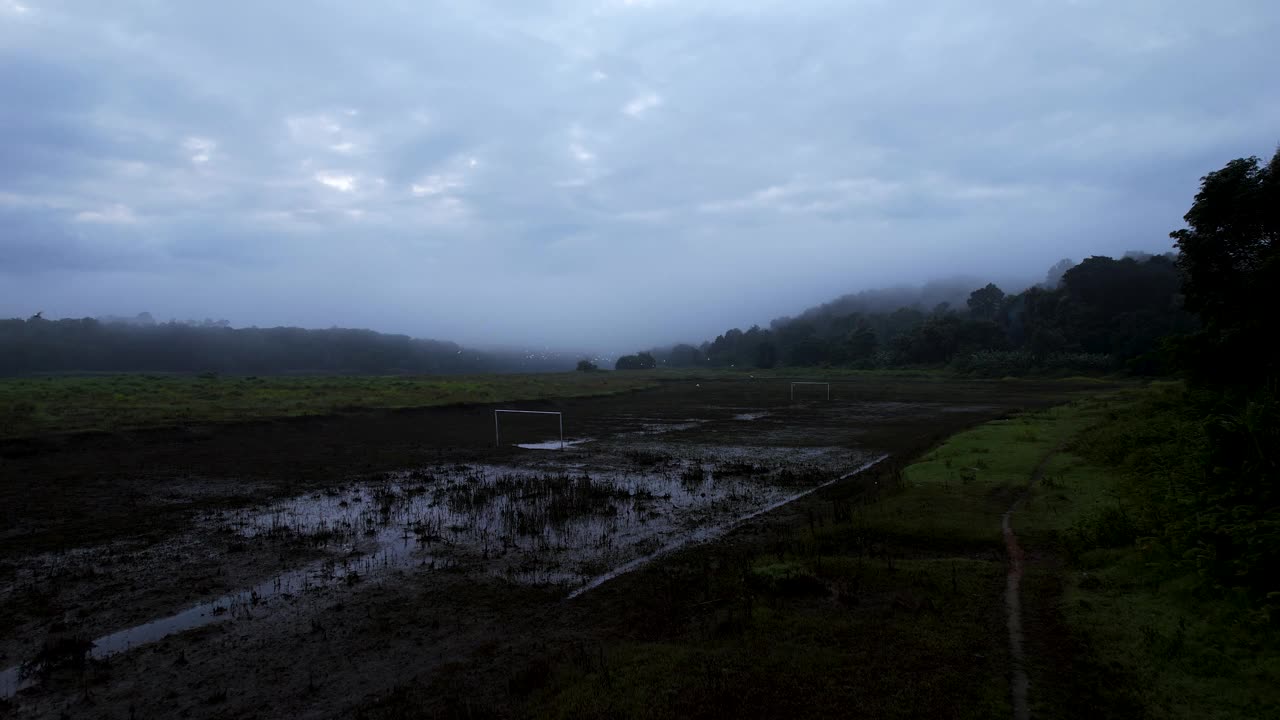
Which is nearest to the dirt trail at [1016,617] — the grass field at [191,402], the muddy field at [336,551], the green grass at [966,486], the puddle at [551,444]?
the green grass at [966,486]

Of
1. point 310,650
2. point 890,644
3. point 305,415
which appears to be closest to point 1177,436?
point 890,644

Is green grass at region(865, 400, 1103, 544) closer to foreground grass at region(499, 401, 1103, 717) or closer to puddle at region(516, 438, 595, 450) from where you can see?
foreground grass at region(499, 401, 1103, 717)

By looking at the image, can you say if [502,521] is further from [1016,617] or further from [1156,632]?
[1156,632]

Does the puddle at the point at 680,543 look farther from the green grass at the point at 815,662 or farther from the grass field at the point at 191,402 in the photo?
the grass field at the point at 191,402

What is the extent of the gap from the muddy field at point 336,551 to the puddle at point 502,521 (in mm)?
79

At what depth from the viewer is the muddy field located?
27.6 ft

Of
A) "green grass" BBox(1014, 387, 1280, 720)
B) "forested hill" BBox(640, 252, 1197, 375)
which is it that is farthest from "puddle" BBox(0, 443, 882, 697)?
"forested hill" BBox(640, 252, 1197, 375)

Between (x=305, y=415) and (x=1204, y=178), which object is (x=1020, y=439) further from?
(x=305, y=415)

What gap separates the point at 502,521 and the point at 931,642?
1123cm

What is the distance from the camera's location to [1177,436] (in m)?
16.7

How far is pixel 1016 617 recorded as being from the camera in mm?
8406

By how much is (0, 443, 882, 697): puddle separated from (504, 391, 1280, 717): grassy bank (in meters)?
3.17

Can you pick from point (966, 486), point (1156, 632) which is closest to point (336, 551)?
point (1156, 632)

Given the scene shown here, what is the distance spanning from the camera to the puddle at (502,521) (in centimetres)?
1169
